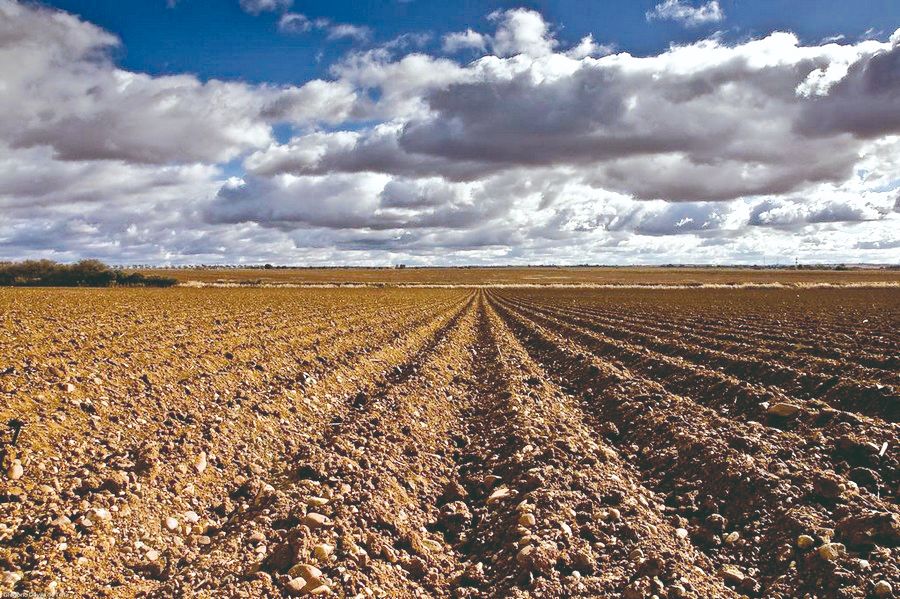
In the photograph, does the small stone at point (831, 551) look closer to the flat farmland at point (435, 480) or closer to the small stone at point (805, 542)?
the flat farmland at point (435, 480)

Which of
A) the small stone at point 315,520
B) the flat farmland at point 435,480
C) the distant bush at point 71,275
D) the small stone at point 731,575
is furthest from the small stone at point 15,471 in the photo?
the distant bush at point 71,275

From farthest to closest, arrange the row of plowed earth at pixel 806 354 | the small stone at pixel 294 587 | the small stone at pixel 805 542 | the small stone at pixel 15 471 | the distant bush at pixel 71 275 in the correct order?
the distant bush at pixel 71 275 < the row of plowed earth at pixel 806 354 < the small stone at pixel 15 471 < the small stone at pixel 805 542 < the small stone at pixel 294 587

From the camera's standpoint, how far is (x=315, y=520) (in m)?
5.34

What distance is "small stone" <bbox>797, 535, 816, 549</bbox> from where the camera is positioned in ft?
16.3

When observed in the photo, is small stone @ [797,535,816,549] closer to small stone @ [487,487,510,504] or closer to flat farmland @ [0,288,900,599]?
flat farmland @ [0,288,900,599]

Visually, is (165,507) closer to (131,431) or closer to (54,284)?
(131,431)

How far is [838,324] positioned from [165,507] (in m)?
28.8

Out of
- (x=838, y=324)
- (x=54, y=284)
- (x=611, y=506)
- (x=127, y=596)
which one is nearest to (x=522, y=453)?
(x=611, y=506)

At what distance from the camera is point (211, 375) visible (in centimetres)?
1125

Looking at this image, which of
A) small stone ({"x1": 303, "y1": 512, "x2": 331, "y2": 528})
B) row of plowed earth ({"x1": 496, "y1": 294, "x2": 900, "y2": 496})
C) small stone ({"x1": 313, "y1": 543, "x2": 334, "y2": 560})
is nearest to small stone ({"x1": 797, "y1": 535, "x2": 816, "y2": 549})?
row of plowed earth ({"x1": 496, "y1": 294, "x2": 900, "y2": 496})

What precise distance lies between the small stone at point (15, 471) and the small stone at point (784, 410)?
10.1 meters

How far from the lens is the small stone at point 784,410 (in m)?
9.16

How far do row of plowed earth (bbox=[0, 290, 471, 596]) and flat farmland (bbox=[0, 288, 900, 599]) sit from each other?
31 millimetres

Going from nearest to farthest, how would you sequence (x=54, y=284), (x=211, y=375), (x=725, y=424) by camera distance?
(x=725, y=424), (x=211, y=375), (x=54, y=284)
